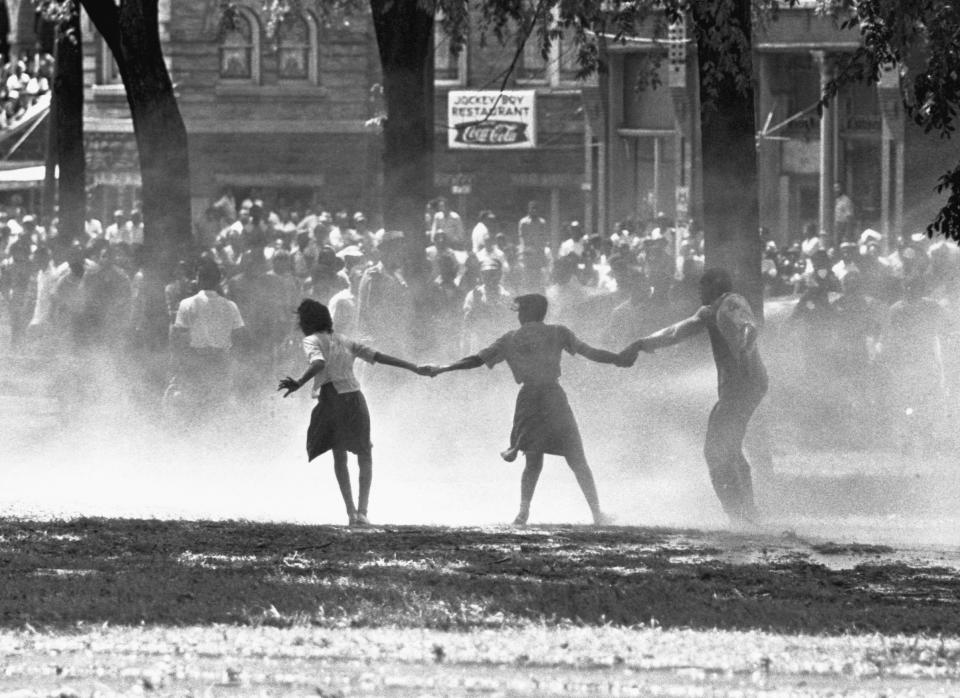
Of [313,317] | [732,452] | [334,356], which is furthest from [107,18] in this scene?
[732,452]

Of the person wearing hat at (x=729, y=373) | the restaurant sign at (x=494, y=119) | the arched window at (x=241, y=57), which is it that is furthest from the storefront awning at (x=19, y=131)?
the person wearing hat at (x=729, y=373)

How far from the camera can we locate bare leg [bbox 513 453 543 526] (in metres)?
12.6

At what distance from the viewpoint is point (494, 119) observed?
41156mm

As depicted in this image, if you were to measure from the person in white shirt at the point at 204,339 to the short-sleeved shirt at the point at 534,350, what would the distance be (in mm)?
4352

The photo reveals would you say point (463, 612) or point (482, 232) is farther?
point (482, 232)

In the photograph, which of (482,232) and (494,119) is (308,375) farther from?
(494,119)

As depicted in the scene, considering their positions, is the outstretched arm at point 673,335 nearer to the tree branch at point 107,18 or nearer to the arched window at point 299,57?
the tree branch at point 107,18

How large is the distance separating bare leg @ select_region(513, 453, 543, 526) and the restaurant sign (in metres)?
27.6

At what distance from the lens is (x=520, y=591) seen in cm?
938

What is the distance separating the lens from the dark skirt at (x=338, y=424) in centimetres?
1256

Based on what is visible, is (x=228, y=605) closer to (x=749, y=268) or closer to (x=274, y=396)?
(x=749, y=268)

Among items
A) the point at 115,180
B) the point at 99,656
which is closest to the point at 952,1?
the point at 99,656

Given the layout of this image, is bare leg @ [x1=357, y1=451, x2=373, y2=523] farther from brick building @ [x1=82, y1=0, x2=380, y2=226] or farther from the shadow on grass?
brick building @ [x1=82, y1=0, x2=380, y2=226]

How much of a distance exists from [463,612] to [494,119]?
32.8m
